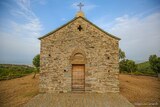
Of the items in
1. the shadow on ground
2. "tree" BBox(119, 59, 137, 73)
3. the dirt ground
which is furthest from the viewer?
"tree" BBox(119, 59, 137, 73)

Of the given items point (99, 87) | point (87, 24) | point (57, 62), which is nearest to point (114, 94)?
point (99, 87)

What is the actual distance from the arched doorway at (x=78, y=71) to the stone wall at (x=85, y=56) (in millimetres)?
262

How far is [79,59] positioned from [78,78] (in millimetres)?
1584

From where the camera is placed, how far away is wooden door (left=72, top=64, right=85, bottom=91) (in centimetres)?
1180

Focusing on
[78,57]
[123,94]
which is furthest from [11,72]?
[123,94]

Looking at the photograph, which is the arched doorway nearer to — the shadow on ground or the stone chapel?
the stone chapel

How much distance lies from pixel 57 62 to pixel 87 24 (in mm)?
4049

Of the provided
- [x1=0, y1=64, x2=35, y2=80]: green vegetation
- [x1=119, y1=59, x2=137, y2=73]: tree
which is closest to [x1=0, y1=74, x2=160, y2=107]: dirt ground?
[x1=0, y1=64, x2=35, y2=80]: green vegetation

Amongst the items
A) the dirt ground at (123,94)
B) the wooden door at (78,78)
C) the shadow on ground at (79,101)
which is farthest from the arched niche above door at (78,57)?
the dirt ground at (123,94)

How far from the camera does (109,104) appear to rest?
8.75 m

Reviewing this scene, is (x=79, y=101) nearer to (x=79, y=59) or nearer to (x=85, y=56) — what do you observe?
(x=79, y=59)

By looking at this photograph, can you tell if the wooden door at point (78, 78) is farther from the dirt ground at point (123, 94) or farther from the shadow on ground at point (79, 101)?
the dirt ground at point (123, 94)

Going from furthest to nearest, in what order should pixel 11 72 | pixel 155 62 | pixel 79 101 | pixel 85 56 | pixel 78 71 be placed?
pixel 11 72 → pixel 155 62 → pixel 78 71 → pixel 85 56 → pixel 79 101

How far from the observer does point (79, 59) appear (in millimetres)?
11875
